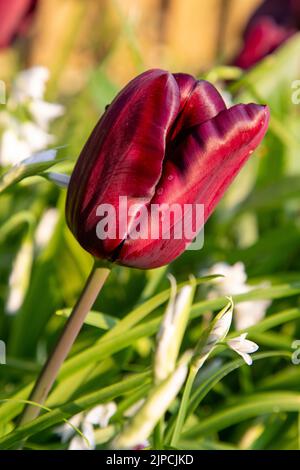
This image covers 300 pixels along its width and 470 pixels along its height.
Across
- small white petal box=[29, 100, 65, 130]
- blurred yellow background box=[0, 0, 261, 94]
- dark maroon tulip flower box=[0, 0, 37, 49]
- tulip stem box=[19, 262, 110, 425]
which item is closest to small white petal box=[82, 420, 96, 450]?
tulip stem box=[19, 262, 110, 425]

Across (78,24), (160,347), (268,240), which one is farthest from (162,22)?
(160,347)

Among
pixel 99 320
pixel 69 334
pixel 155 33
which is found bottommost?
pixel 69 334

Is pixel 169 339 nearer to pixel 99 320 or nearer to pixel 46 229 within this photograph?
pixel 99 320

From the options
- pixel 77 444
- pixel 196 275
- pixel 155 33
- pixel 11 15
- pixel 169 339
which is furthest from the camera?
pixel 155 33

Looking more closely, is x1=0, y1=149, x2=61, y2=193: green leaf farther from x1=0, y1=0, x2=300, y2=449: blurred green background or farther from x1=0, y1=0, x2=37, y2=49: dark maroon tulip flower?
x1=0, y1=0, x2=37, y2=49: dark maroon tulip flower

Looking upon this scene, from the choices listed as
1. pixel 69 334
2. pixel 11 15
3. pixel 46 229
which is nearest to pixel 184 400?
pixel 69 334

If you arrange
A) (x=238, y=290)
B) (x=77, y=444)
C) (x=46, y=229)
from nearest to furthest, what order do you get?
(x=77, y=444)
(x=238, y=290)
(x=46, y=229)
